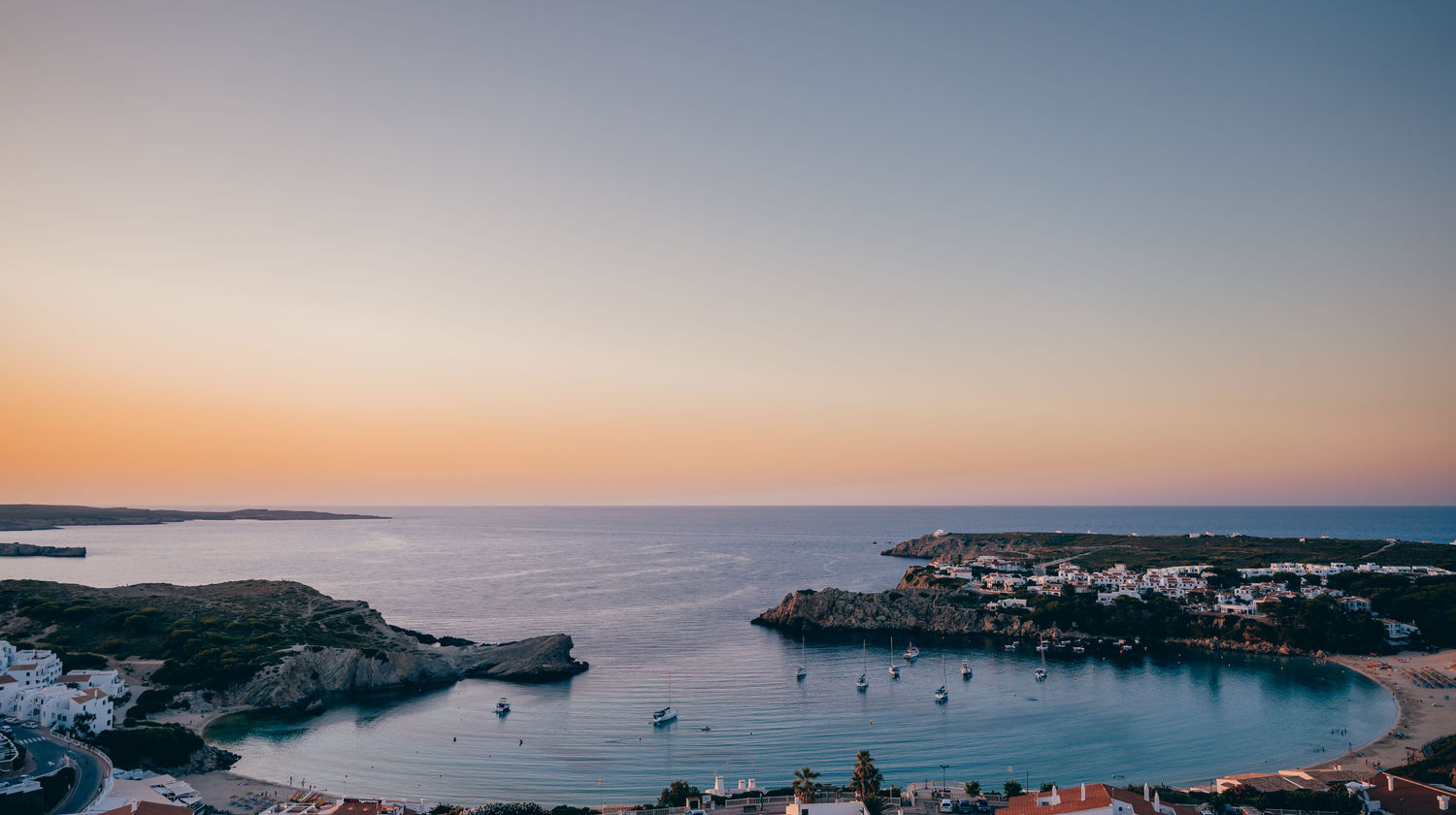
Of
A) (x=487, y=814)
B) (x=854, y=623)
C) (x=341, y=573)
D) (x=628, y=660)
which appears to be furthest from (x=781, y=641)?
(x=341, y=573)

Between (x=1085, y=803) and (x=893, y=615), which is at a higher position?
(x=1085, y=803)

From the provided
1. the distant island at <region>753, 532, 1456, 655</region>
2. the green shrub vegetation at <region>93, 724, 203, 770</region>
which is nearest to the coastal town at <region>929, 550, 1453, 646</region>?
the distant island at <region>753, 532, 1456, 655</region>

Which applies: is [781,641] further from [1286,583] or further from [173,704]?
[1286,583]

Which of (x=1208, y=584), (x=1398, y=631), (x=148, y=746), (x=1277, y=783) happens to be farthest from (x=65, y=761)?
(x=1208, y=584)

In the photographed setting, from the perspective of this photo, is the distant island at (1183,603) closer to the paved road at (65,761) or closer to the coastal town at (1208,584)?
the coastal town at (1208,584)

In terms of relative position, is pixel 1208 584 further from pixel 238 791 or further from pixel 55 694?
pixel 55 694

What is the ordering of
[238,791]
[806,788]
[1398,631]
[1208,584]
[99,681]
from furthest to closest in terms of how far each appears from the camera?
[1208,584]
[1398,631]
[99,681]
[238,791]
[806,788]
